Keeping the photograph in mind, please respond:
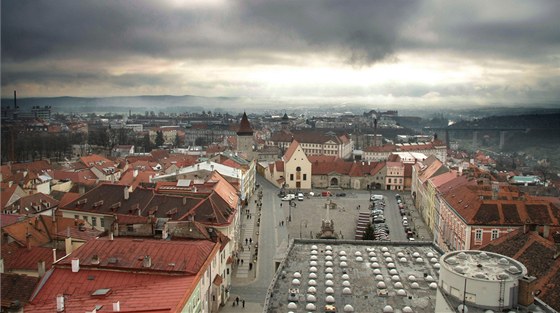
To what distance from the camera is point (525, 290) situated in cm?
1777

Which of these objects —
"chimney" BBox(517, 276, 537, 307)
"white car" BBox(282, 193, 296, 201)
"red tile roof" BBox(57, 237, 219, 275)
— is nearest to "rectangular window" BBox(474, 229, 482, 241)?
"chimney" BBox(517, 276, 537, 307)

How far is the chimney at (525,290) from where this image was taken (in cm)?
1769

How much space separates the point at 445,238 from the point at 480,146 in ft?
479

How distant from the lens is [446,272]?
1841cm

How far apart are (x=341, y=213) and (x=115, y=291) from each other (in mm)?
42631

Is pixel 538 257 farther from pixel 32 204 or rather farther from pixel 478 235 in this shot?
pixel 32 204

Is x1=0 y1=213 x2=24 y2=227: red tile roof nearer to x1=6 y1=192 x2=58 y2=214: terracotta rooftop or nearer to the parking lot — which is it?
x1=6 y1=192 x2=58 y2=214: terracotta rooftop

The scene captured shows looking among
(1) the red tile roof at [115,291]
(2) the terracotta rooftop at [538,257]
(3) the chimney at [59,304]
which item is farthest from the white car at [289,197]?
(3) the chimney at [59,304]

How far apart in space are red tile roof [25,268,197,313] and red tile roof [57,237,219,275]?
0.38 m

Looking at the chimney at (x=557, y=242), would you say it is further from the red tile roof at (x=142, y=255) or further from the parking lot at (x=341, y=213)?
the red tile roof at (x=142, y=255)

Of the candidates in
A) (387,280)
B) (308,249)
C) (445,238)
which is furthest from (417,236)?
(387,280)

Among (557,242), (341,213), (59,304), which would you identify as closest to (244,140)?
(341,213)

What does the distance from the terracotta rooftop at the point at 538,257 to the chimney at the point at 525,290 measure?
583 centimetres

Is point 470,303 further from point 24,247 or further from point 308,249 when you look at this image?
point 24,247
